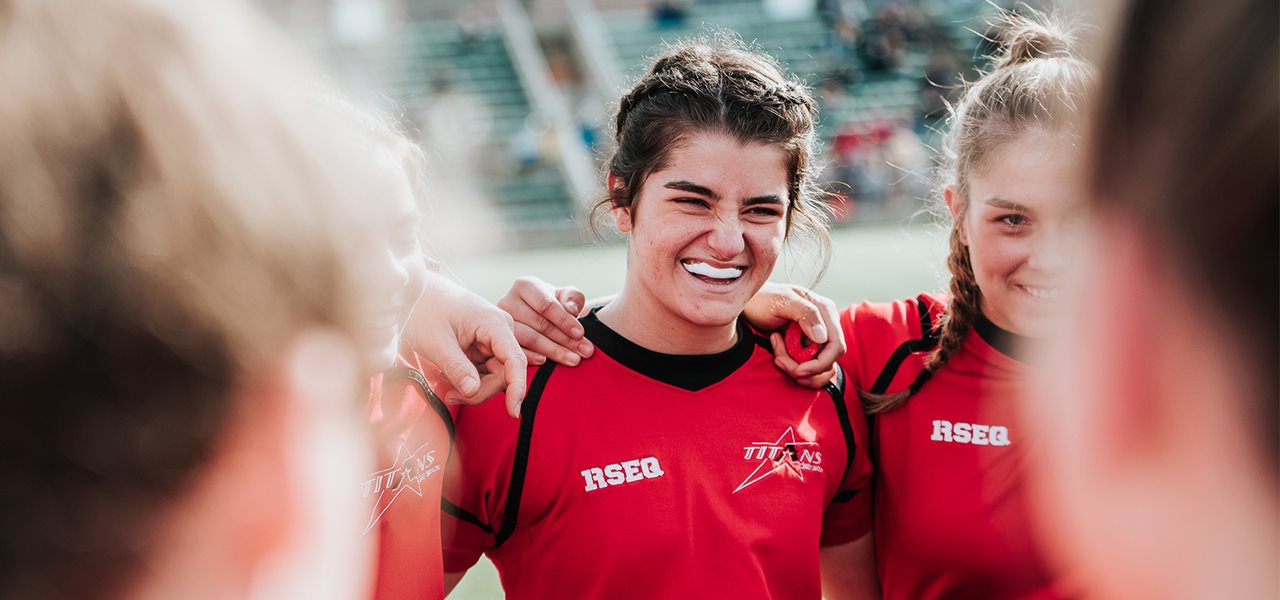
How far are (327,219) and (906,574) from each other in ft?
7.76

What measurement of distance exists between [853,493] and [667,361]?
657 millimetres

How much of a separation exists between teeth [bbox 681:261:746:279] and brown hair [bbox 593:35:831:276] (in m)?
0.27

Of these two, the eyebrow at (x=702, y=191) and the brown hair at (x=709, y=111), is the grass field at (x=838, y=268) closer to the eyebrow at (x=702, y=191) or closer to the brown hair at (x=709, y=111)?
the brown hair at (x=709, y=111)

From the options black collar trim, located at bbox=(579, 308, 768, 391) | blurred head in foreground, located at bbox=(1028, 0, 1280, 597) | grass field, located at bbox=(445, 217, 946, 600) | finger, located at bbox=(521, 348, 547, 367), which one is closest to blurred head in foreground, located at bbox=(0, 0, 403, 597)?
blurred head in foreground, located at bbox=(1028, 0, 1280, 597)

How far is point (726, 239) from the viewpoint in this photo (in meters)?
2.52

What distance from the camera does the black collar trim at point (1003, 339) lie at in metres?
2.66

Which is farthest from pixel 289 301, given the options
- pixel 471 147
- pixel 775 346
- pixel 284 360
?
pixel 471 147

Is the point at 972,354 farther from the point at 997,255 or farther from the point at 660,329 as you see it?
the point at 660,329

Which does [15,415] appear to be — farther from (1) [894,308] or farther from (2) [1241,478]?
(1) [894,308]

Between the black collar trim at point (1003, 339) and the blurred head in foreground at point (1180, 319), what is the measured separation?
6.83ft

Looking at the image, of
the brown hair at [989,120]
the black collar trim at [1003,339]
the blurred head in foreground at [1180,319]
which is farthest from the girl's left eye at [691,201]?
the blurred head in foreground at [1180,319]

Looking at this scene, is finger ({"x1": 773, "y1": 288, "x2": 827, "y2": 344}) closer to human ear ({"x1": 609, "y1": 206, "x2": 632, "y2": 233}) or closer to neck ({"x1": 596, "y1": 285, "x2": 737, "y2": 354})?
neck ({"x1": 596, "y1": 285, "x2": 737, "y2": 354})

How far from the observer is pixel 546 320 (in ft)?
8.61

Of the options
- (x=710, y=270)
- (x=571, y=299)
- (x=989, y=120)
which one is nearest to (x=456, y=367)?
(x=571, y=299)
